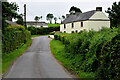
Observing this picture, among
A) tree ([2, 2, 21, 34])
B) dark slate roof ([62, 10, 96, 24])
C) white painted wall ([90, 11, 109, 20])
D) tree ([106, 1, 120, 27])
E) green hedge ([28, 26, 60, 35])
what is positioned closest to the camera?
tree ([2, 2, 21, 34])

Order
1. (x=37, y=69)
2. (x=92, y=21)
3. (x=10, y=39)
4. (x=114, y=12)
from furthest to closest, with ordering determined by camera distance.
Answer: (x=114, y=12) < (x=92, y=21) < (x=10, y=39) < (x=37, y=69)

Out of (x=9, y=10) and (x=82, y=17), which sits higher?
(x=82, y=17)

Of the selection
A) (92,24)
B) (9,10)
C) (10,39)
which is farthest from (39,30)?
(9,10)

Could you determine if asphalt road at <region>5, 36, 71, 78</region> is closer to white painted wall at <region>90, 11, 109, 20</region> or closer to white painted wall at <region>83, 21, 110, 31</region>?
white painted wall at <region>83, 21, 110, 31</region>

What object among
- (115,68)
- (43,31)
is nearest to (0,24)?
(115,68)

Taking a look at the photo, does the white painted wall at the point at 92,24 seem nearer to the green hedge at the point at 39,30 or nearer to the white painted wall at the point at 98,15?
the white painted wall at the point at 98,15

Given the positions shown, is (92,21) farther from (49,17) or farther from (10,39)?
(49,17)

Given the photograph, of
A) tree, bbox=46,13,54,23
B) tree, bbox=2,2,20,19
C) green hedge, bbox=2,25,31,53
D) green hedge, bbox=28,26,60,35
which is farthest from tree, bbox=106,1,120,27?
tree, bbox=46,13,54,23

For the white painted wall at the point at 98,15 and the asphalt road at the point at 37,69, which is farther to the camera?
the white painted wall at the point at 98,15

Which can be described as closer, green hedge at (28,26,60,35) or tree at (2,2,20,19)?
tree at (2,2,20,19)

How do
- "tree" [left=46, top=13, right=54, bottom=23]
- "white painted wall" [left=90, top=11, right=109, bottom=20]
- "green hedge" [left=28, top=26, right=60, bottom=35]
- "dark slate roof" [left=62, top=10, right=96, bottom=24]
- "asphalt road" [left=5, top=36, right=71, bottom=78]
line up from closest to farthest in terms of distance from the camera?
"asphalt road" [left=5, top=36, right=71, bottom=78], "white painted wall" [left=90, top=11, right=109, bottom=20], "dark slate roof" [left=62, top=10, right=96, bottom=24], "green hedge" [left=28, top=26, right=60, bottom=35], "tree" [left=46, top=13, right=54, bottom=23]

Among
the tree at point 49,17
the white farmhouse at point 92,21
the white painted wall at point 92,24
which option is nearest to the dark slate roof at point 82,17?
the white farmhouse at point 92,21

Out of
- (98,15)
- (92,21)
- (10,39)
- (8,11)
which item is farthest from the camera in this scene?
(98,15)

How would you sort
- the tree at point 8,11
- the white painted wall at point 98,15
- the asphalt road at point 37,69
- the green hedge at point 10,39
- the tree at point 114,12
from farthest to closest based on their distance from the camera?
1. the tree at point 114,12
2. the white painted wall at point 98,15
3. the green hedge at point 10,39
4. the tree at point 8,11
5. the asphalt road at point 37,69
